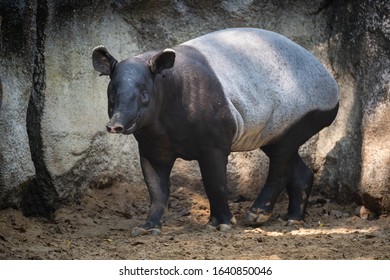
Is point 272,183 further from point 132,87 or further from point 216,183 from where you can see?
point 132,87

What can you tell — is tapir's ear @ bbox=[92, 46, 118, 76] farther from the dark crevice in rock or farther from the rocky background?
the dark crevice in rock

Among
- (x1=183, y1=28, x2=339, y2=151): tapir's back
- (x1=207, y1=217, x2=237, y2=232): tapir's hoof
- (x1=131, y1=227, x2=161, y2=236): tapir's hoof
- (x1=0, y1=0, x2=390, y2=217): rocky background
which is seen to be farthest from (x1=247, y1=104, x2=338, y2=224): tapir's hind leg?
(x1=131, y1=227, x2=161, y2=236): tapir's hoof

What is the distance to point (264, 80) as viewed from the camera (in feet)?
36.7

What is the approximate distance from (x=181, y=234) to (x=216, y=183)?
0.62m

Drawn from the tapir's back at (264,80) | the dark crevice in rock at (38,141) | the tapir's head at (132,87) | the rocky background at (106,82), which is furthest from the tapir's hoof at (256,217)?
the dark crevice in rock at (38,141)

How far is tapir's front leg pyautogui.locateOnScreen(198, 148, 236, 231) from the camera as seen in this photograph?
1073cm

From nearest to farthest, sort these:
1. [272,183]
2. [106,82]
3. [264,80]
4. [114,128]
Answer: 1. [114,128]
2. [264,80]
3. [272,183]
4. [106,82]

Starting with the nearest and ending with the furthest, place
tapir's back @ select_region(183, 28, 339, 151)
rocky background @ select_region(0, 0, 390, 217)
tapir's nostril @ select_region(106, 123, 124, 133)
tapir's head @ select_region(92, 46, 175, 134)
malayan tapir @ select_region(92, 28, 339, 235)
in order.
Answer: tapir's nostril @ select_region(106, 123, 124, 133), tapir's head @ select_region(92, 46, 175, 134), malayan tapir @ select_region(92, 28, 339, 235), tapir's back @ select_region(183, 28, 339, 151), rocky background @ select_region(0, 0, 390, 217)

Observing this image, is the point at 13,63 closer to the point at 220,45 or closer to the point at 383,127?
the point at 220,45

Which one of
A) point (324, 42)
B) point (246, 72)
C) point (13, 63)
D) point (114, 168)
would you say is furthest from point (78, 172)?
point (324, 42)

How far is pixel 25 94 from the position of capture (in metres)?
11.2

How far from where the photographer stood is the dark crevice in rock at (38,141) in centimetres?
1139

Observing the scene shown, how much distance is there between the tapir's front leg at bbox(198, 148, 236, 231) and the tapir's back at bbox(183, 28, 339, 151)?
335 millimetres

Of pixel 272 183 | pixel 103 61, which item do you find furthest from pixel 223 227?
pixel 103 61
